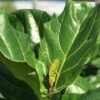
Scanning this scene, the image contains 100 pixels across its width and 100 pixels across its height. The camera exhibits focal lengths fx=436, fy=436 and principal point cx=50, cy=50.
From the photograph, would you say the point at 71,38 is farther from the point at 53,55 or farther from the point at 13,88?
the point at 13,88

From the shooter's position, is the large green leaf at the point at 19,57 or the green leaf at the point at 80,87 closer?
the large green leaf at the point at 19,57

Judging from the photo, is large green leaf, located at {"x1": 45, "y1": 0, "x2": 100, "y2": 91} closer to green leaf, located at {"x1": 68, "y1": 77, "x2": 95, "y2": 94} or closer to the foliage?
the foliage

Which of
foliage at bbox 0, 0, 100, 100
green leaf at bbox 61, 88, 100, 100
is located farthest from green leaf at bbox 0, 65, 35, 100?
green leaf at bbox 61, 88, 100, 100

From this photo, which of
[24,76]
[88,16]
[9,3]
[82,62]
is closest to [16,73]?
[24,76]

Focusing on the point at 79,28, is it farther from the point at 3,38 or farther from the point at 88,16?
the point at 3,38

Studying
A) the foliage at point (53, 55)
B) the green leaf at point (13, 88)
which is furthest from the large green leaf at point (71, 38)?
the green leaf at point (13, 88)

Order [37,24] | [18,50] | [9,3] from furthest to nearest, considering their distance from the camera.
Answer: [9,3] < [37,24] < [18,50]

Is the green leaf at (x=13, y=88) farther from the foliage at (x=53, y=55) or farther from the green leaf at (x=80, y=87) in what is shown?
the green leaf at (x=80, y=87)

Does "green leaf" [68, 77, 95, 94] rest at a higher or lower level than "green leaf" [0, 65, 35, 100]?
lower
